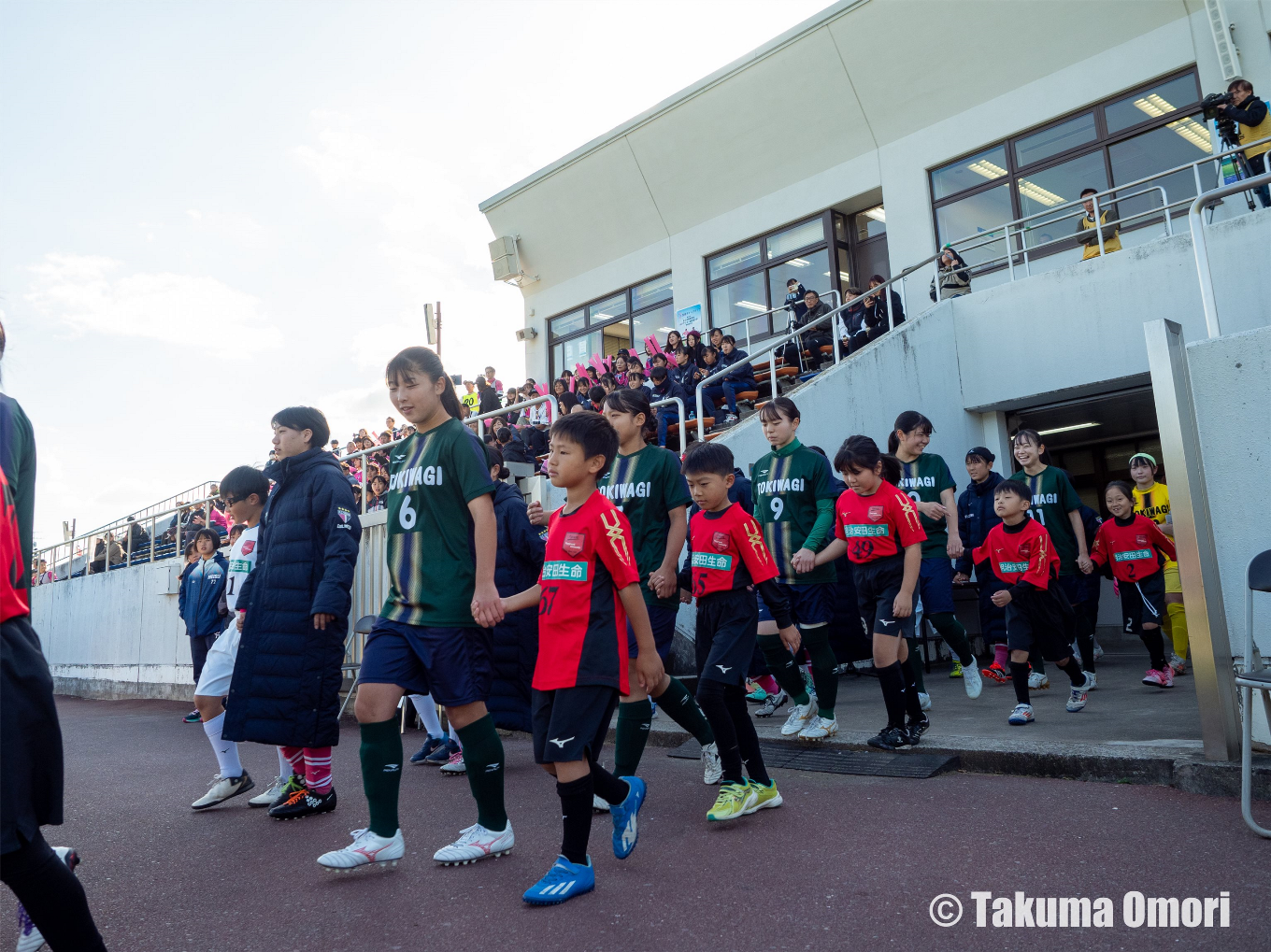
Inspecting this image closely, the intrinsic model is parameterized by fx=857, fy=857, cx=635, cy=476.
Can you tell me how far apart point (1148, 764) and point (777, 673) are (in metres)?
1.93

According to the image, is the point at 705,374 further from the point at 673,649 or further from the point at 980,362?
the point at 673,649

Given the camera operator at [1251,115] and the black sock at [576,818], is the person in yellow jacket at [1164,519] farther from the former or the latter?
the black sock at [576,818]

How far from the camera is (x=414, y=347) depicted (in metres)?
3.55

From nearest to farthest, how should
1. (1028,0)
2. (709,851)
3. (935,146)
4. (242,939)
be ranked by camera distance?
(242,939)
(709,851)
(1028,0)
(935,146)

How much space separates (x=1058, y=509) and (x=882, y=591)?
288 centimetres

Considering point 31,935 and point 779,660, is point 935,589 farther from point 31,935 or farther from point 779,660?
point 31,935

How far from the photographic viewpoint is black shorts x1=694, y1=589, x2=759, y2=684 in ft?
12.5

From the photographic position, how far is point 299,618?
4.21 metres

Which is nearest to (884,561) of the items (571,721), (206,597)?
(571,721)

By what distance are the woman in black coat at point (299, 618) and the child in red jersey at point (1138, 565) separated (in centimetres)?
566

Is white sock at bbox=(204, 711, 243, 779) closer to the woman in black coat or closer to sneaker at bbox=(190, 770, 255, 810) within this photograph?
sneaker at bbox=(190, 770, 255, 810)

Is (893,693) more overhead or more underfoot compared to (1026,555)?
more underfoot

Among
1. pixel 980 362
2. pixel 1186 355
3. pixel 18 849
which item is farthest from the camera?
pixel 980 362

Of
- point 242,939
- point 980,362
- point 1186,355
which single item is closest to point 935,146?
point 980,362
